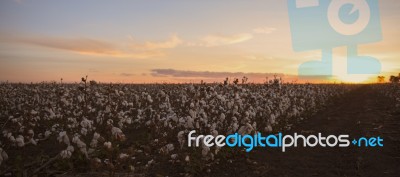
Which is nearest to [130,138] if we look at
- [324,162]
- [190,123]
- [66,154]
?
[190,123]

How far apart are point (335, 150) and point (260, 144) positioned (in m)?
2.58

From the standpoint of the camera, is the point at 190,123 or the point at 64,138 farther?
the point at 190,123

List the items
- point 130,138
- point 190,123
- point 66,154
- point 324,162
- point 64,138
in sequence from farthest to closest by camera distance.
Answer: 1. point 130,138
2. point 190,123
3. point 324,162
4. point 64,138
5. point 66,154

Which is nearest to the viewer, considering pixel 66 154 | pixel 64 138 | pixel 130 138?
pixel 66 154

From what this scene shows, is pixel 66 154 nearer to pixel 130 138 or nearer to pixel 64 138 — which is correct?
pixel 64 138

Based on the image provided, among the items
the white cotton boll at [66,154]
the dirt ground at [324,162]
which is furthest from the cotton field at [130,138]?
the dirt ground at [324,162]

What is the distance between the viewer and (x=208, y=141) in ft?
36.9

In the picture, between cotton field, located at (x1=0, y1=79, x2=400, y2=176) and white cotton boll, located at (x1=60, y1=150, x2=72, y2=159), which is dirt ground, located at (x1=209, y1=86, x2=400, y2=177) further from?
white cotton boll, located at (x1=60, y1=150, x2=72, y2=159)

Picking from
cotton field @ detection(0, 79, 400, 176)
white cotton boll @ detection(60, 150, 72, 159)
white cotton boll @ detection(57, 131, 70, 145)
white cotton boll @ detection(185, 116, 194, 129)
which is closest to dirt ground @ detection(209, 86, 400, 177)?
cotton field @ detection(0, 79, 400, 176)

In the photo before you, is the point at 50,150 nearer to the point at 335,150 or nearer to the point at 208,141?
the point at 208,141

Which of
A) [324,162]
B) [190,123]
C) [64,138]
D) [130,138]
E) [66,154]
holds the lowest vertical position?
[324,162]

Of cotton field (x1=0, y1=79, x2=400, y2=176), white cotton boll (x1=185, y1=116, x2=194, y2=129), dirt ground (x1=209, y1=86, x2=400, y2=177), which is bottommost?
dirt ground (x1=209, y1=86, x2=400, y2=177)

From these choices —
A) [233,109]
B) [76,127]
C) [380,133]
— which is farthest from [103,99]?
[380,133]

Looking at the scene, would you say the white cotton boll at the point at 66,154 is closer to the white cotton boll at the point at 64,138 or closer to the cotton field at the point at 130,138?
the cotton field at the point at 130,138
